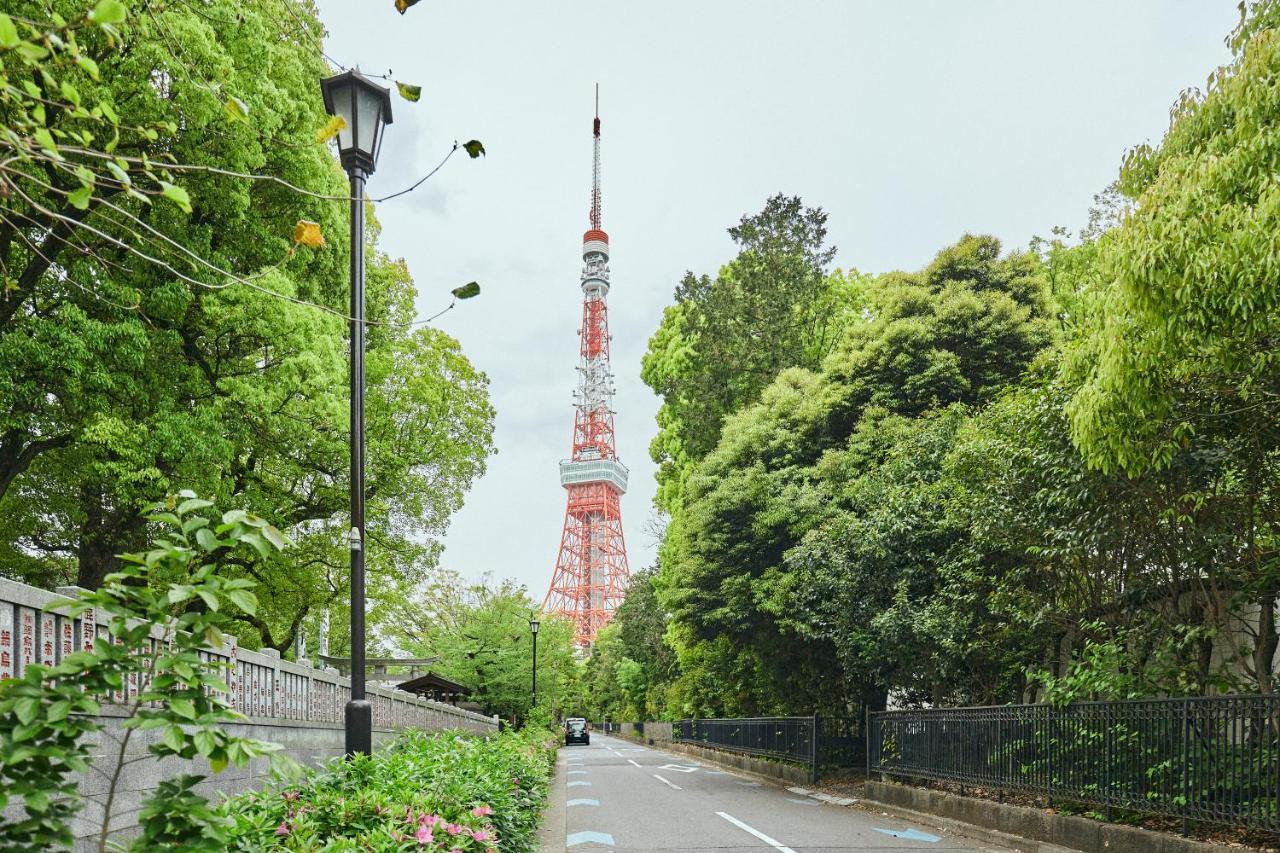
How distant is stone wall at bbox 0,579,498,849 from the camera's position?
461 centimetres

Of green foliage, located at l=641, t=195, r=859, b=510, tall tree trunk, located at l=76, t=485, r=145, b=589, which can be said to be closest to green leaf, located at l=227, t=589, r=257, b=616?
tall tree trunk, located at l=76, t=485, r=145, b=589

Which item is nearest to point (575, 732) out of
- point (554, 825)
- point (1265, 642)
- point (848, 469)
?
point (848, 469)

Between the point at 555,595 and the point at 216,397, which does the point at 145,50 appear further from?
the point at 555,595

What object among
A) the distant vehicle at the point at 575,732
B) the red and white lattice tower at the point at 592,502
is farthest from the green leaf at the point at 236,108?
the red and white lattice tower at the point at 592,502

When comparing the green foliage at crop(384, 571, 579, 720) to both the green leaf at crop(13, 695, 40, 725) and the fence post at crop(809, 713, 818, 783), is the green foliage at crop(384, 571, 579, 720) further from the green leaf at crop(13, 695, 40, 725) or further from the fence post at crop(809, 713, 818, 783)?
the green leaf at crop(13, 695, 40, 725)

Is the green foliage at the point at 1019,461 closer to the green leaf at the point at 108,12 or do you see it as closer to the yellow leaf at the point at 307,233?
the yellow leaf at the point at 307,233

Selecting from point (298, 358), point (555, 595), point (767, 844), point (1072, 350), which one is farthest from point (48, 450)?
point (555, 595)

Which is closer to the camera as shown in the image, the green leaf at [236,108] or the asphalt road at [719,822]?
the green leaf at [236,108]

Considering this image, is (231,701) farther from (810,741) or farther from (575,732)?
(575,732)

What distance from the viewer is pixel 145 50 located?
12.0 m

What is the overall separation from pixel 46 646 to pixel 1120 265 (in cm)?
697

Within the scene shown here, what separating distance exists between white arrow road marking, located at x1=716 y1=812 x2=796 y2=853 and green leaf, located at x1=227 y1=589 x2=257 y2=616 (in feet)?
27.3

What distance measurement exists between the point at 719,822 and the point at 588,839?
7.25ft

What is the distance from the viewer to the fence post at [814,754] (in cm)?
1816
